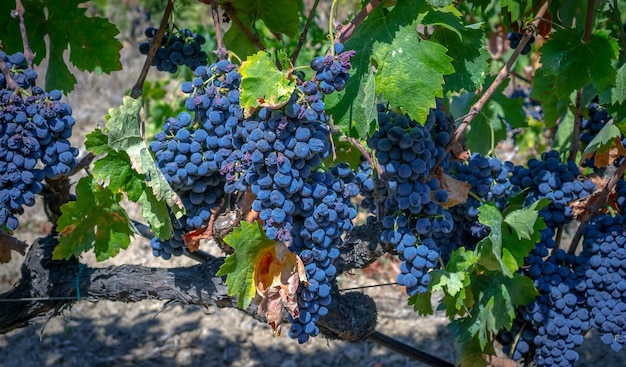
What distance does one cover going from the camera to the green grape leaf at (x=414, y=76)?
5.36 feet

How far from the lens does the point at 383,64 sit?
165cm

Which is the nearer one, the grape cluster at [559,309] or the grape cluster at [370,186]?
the grape cluster at [370,186]

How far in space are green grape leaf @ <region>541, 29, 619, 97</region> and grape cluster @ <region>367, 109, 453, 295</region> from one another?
48cm

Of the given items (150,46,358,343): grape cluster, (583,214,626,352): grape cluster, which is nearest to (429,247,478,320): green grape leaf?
(150,46,358,343): grape cluster

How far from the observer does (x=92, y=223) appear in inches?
82.7

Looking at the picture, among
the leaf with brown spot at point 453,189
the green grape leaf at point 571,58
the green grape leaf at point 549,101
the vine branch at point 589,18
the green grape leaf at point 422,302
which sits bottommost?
the green grape leaf at point 422,302

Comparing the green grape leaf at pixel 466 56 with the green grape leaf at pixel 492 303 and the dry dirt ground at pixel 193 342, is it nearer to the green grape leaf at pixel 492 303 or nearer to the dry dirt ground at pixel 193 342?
the green grape leaf at pixel 492 303

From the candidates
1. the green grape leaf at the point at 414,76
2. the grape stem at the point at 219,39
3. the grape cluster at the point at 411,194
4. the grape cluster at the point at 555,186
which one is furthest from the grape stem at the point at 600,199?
the grape stem at the point at 219,39

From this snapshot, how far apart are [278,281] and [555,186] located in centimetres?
104

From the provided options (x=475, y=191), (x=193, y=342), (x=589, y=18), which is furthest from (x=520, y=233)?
(x=193, y=342)

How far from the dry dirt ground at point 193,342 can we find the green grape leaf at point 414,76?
7.78ft

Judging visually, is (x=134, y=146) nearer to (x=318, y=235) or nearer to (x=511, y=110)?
(x=318, y=235)

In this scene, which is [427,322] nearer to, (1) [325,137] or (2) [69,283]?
(2) [69,283]

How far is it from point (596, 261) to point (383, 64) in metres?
1.07
